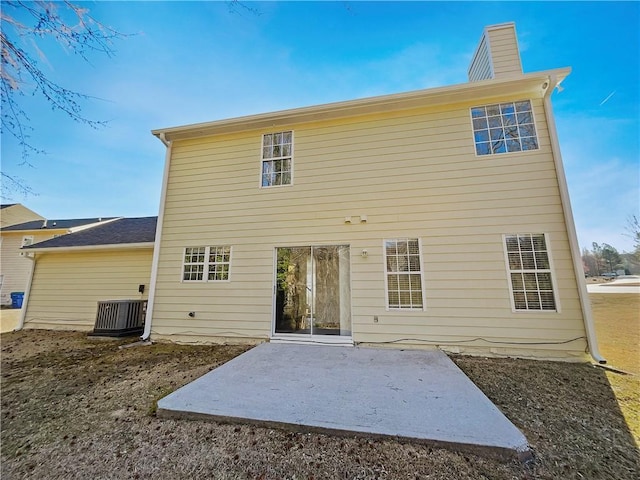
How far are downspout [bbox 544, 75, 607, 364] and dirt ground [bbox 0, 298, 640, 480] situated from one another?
580mm

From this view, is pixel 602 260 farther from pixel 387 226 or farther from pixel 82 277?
pixel 82 277

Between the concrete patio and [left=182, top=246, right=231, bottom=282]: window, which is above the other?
[left=182, top=246, right=231, bottom=282]: window

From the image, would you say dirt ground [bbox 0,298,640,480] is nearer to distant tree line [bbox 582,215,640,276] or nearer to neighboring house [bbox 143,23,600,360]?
neighboring house [bbox 143,23,600,360]

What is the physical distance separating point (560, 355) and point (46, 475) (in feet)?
23.6

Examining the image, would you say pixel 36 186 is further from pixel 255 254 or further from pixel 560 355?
pixel 560 355

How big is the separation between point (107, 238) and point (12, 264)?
13067 mm

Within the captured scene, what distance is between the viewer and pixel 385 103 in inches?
228

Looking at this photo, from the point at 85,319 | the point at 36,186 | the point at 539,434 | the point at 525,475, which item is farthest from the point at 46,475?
the point at 85,319

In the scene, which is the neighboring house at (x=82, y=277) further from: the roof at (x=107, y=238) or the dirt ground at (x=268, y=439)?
the dirt ground at (x=268, y=439)

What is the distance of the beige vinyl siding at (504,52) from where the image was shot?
5801 mm

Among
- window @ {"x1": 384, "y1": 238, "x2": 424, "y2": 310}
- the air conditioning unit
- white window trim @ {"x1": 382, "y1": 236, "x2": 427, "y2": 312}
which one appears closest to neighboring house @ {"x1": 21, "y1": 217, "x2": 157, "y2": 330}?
the air conditioning unit

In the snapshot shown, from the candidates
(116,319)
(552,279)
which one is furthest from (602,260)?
(116,319)

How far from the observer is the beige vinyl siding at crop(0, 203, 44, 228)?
17.2 metres

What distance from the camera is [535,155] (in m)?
5.27
